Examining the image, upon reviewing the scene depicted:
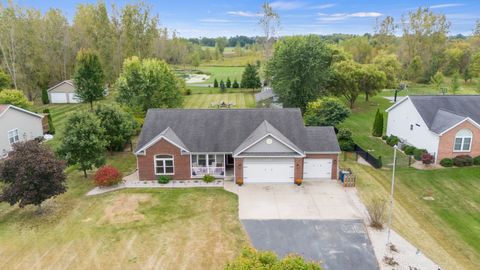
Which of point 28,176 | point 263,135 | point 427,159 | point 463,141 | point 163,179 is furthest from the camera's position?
point 463,141

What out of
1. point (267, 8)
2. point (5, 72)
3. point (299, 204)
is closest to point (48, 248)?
point (299, 204)

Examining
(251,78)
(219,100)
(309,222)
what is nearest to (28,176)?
(309,222)

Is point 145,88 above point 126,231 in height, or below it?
above

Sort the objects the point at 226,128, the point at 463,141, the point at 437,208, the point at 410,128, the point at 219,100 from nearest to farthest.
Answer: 1. the point at 437,208
2. the point at 226,128
3. the point at 463,141
4. the point at 410,128
5. the point at 219,100

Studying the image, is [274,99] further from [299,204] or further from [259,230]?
[259,230]

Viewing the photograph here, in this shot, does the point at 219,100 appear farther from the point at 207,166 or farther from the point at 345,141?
the point at 207,166

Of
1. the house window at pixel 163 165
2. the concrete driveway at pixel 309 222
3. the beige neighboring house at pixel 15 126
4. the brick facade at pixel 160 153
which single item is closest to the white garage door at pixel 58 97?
the beige neighboring house at pixel 15 126
